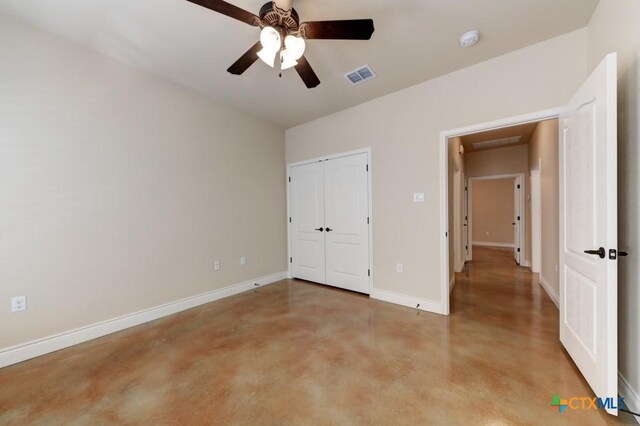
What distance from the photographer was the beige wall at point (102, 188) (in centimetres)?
216

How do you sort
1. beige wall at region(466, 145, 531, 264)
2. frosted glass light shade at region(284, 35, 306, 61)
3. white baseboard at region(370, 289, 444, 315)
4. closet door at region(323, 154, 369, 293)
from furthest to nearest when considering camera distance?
beige wall at region(466, 145, 531, 264), closet door at region(323, 154, 369, 293), white baseboard at region(370, 289, 444, 315), frosted glass light shade at region(284, 35, 306, 61)

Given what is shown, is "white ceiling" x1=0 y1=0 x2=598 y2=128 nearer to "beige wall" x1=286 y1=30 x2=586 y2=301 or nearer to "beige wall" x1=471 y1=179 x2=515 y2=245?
"beige wall" x1=286 y1=30 x2=586 y2=301

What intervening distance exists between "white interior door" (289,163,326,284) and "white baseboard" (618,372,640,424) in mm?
3180

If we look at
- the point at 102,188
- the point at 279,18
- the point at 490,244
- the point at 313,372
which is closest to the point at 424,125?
Result: the point at 279,18

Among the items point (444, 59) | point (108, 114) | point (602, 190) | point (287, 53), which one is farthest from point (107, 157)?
point (602, 190)

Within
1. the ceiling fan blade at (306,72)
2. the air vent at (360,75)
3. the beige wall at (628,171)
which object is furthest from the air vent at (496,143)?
the ceiling fan blade at (306,72)

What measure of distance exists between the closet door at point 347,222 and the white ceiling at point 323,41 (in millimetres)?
Result: 1187

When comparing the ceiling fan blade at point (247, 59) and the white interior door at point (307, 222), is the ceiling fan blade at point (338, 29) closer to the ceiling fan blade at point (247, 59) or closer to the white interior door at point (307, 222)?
the ceiling fan blade at point (247, 59)

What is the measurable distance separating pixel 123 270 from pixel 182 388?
1643mm

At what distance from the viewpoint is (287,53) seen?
1777 mm

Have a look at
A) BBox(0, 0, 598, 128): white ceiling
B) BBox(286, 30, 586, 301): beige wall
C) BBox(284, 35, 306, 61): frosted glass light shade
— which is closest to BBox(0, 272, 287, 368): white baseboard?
BBox(286, 30, 586, 301): beige wall

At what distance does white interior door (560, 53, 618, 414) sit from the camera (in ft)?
4.77

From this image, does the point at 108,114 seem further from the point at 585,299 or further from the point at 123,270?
the point at 585,299

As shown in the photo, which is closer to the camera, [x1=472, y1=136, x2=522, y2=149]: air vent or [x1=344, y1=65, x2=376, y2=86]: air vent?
[x1=344, y1=65, x2=376, y2=86]: air vent
